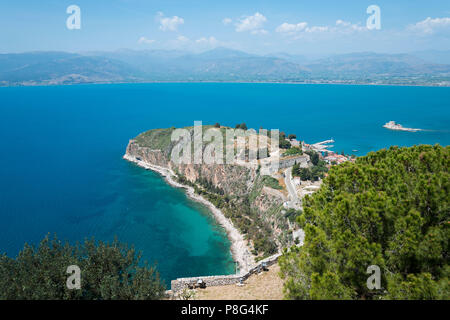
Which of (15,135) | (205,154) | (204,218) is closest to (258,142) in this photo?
(205,154)

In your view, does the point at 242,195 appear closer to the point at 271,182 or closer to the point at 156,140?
the point at 271,182

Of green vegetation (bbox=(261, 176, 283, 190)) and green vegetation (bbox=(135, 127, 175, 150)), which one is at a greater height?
green vegetation (bbox=(135, 127, 175, 150))

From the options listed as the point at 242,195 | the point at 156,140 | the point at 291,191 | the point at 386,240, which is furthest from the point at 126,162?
the point at 386,240

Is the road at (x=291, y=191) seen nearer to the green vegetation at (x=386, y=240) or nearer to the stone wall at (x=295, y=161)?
the stone wall at (x=295, y=161)

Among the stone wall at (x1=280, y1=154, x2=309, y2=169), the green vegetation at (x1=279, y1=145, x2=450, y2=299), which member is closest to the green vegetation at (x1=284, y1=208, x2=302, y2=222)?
the stone wall at (x1=280, y1=154, x2=309, y2=169)

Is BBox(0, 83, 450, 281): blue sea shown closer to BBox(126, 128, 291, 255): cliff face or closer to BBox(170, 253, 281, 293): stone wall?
BBox(126, 128, 291, 255): cliff face

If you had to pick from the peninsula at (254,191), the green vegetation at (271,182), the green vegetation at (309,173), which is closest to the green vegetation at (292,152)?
the peninsula at (254,191)
